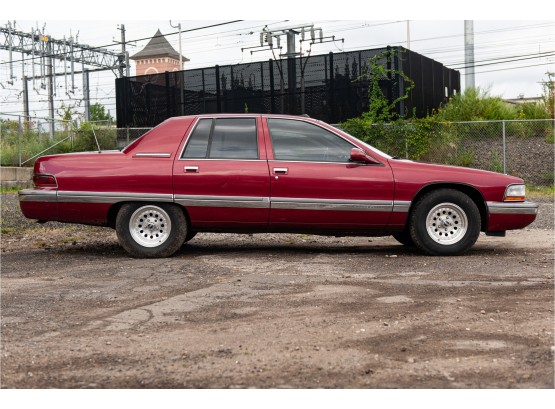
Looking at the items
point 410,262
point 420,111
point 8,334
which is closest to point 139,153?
point 410,262

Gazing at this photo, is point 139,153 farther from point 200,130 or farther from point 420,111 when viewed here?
point 420,111

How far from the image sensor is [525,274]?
698 cm

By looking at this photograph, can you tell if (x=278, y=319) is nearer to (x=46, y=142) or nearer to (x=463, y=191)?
(x=463, y=191)

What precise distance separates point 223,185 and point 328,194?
1182 millimetres

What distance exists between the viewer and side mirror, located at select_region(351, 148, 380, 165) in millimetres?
8172

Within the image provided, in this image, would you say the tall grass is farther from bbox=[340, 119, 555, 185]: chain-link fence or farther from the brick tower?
the brick tower

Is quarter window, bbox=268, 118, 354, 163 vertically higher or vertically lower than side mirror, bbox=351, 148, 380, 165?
higher

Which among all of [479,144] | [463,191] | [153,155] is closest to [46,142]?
[479,144]

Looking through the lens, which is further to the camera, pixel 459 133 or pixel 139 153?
pixel 459 133

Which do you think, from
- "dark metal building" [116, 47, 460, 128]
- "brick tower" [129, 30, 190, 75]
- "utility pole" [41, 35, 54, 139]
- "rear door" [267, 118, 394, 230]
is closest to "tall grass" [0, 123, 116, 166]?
"dark metal building" [116, 47, 460, 128]

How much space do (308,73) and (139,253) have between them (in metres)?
14.2

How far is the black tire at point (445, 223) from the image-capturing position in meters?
8.23

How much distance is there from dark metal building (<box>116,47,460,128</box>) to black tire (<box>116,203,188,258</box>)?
11787 millimetres

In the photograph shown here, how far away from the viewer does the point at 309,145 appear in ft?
27.5
